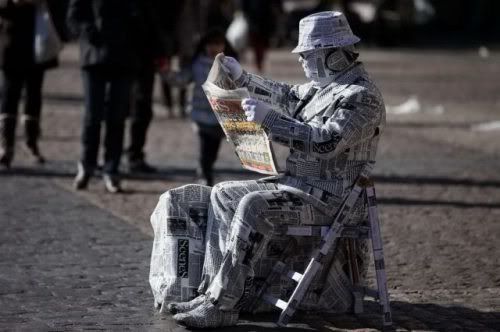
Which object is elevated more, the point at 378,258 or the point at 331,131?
the point at 331,131

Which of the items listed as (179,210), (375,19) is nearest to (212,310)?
(179,210)

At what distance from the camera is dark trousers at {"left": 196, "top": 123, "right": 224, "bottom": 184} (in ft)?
34.9

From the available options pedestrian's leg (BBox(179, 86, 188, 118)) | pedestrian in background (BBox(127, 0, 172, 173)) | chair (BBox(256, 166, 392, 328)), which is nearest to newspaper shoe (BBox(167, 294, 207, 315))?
chair (BBox(256, 166, 392, 328))

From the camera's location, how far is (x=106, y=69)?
34.1 feet

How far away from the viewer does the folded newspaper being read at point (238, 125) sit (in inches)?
248

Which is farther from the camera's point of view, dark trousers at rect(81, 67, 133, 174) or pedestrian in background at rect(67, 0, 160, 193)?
dark trousers at rect(81, 67, 133, 174)

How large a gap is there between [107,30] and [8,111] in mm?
1906

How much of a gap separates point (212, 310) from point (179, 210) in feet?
2.11

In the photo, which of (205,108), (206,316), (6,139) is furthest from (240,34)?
(206,316)

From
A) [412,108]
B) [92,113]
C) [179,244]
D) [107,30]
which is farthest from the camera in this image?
[412,108]

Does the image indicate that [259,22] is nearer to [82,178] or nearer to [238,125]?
[82,178]

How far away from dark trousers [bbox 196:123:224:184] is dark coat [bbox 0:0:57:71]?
6.12ft

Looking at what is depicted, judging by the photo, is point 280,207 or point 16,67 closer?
point 280,207

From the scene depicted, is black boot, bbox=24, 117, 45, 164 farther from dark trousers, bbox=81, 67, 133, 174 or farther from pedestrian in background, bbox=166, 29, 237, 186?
pedestrian in background, bbox=166, 29, 237, 186
